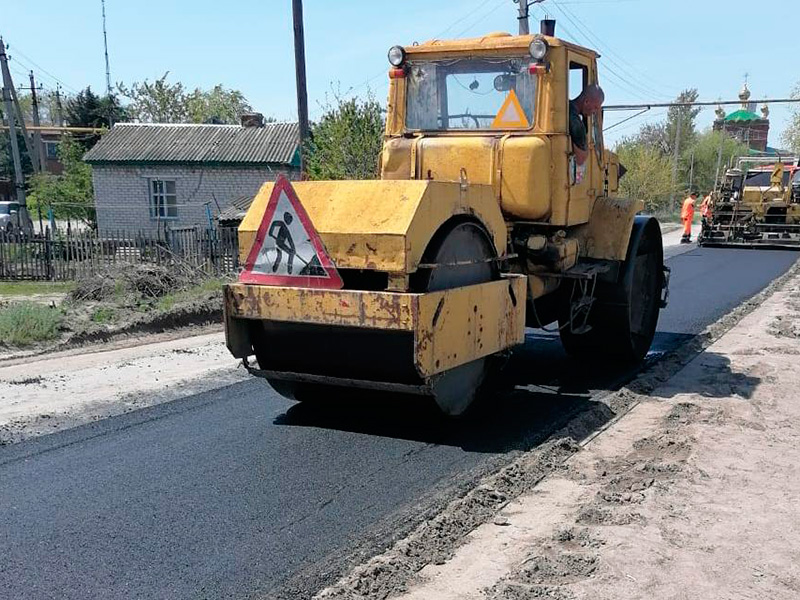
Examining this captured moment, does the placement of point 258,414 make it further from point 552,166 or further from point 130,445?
point 552,166

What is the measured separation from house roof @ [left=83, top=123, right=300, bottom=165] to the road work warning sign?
1949cm

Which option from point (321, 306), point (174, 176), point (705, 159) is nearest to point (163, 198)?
point (174, 176)

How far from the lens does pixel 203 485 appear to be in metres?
4.42

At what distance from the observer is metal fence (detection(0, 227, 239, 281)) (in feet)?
45.3

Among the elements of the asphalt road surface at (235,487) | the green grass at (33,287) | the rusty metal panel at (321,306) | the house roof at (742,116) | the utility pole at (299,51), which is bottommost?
the asphalt road surface at (235,487)

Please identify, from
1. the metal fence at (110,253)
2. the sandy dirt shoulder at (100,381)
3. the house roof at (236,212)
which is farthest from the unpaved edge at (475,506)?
the house roof at (236,212)

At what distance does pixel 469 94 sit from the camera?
6273 millimetres

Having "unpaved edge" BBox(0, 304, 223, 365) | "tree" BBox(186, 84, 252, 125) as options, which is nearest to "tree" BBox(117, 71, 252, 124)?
"tree" BBox(186, 84, 252, 125)

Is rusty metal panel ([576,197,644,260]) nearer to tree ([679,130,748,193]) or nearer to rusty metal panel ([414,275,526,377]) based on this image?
rusty metal panel ([414,275,526,377])

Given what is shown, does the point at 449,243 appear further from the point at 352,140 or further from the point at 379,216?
the point at 352,140

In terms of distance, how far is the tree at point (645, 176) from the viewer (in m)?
37.0

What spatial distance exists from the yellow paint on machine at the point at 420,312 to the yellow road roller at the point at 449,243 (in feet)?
0.04

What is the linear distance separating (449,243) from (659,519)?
6.64ft

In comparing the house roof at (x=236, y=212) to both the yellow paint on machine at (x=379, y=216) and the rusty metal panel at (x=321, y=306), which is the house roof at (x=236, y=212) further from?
the yellow paint on machine at (x=379, y=216)
